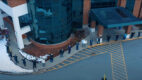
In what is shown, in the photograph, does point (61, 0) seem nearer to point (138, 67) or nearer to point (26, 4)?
point (26, 4)

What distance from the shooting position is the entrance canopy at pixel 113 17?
3192 cm

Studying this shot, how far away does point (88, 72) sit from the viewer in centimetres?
2856

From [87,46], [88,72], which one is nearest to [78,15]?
[87,46]

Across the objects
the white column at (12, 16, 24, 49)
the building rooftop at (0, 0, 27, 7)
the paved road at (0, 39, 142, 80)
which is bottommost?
the paved road at (0, 39, 142, 80)

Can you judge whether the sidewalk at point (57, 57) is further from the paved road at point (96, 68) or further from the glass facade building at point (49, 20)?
the glass facade building at point (49, 20)

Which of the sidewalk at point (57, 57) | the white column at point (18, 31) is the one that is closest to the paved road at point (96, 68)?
the sidewalk at point (57, 57)

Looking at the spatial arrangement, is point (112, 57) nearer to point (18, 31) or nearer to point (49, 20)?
point (49, 20)

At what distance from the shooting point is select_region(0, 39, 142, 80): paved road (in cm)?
2767

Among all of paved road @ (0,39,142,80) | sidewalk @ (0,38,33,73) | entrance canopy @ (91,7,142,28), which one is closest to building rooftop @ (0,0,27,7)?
sidewalk @ (0,38,33,73)

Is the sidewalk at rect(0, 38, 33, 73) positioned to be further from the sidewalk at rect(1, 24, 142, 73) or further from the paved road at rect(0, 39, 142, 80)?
the paved road at rect(0, 39, 142, 80)

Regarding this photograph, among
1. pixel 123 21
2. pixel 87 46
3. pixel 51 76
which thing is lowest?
pixel 51 76

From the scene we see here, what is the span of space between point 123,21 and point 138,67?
813 centimetres

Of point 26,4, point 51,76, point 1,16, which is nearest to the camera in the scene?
point 51,76

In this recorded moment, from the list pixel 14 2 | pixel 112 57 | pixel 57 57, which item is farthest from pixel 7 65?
pixel 112 57
